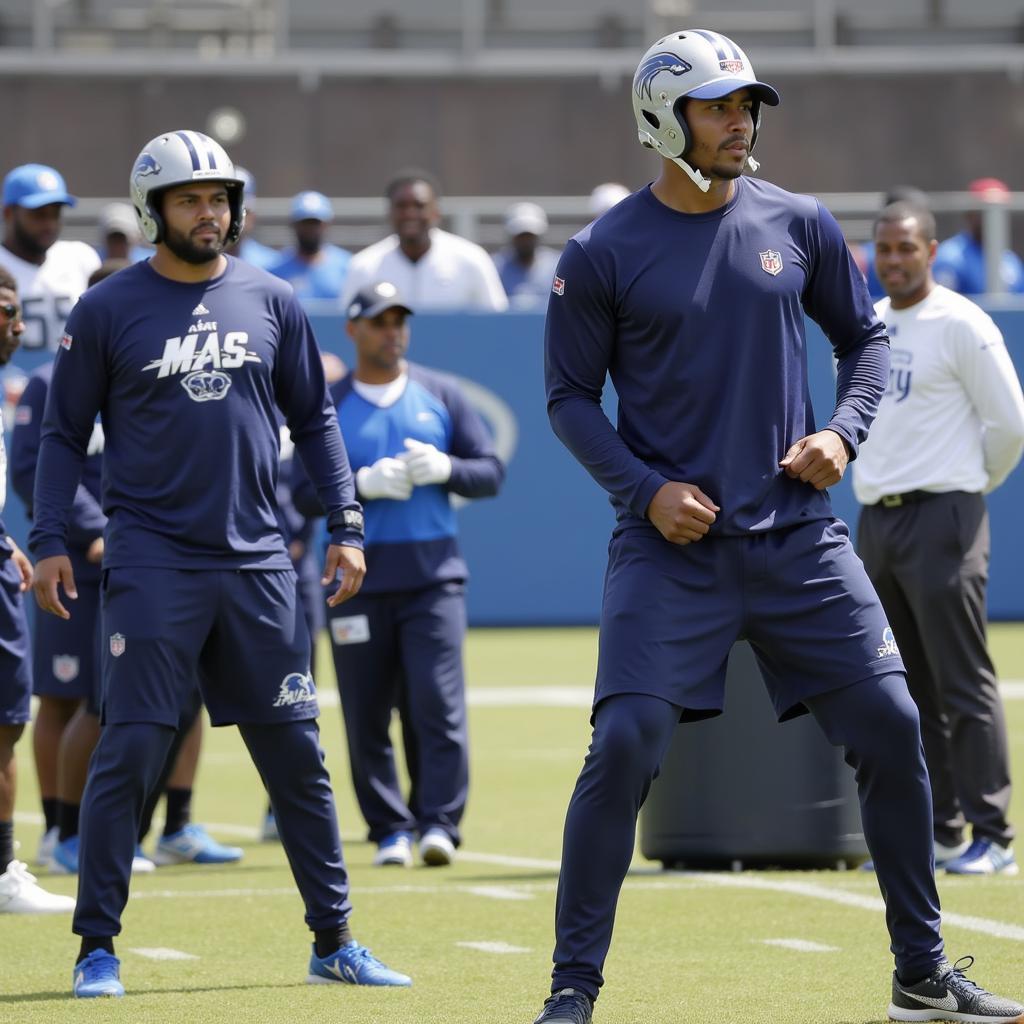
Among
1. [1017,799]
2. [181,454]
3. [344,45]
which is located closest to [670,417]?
[181,454]

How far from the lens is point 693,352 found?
5.58 m

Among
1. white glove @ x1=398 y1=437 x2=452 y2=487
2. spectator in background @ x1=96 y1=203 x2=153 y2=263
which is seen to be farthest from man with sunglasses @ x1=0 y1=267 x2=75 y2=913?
spectator in background @ x1=96 y1=203 x2=153 y2=263

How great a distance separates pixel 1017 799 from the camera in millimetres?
10570

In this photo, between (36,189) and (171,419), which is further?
(36,189)

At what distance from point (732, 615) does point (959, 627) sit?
321 cm

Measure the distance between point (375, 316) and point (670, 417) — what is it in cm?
415

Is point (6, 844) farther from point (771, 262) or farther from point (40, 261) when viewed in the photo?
point (40, 261)

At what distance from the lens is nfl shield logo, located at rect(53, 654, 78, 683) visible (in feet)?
30.4

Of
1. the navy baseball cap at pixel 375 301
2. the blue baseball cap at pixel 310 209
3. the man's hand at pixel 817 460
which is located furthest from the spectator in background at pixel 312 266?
the man's hand at pixel 817 460

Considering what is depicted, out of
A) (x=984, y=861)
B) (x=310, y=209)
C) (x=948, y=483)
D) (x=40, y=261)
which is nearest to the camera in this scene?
(x=984, y=861)

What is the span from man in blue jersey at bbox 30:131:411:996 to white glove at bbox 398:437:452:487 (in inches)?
112

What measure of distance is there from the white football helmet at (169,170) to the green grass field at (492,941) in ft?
7.24

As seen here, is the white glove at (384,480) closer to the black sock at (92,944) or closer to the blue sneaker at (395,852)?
the blue sneaker at (395,852)

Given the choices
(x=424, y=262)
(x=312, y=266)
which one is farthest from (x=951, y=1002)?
(x=312, y=266)
